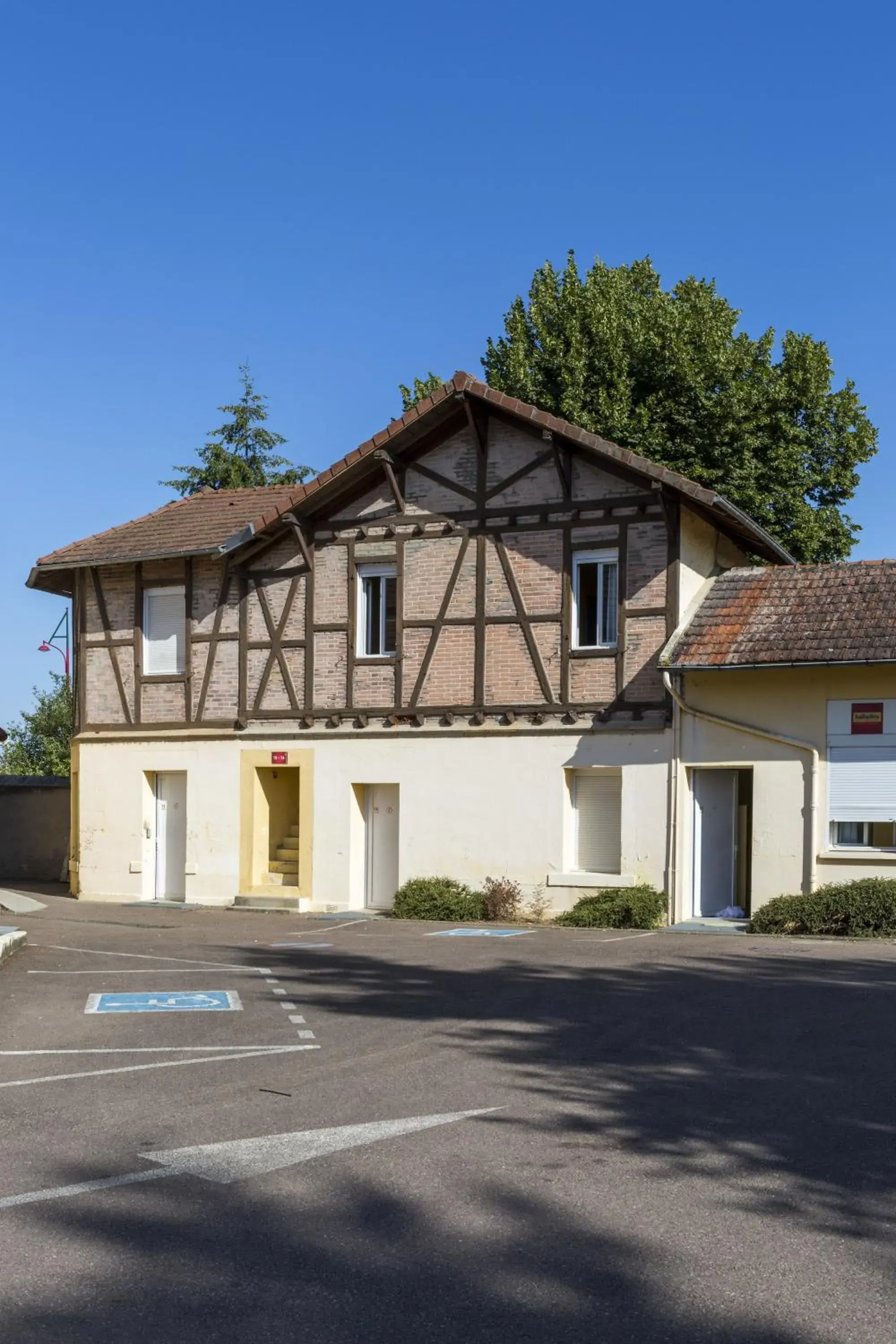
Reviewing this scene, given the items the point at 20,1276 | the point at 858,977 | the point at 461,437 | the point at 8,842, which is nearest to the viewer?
the point at 20,1276

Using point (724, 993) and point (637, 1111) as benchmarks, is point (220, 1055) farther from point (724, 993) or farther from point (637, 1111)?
point (724, 993)

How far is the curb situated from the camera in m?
16.2

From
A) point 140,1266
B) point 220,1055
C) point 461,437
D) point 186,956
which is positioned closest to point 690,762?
point 461,437

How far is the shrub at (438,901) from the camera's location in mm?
22656

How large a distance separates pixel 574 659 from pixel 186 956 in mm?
8035

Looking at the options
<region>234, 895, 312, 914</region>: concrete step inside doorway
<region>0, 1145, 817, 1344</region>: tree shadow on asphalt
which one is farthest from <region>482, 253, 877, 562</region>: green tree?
<region>0, 1145, 817, 1344</region>: tree shadow on asphalt

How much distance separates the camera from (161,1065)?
10.0 metres

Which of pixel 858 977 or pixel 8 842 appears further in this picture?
pixel 8 842

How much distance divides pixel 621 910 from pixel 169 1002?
936 centimetres

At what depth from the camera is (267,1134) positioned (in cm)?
777

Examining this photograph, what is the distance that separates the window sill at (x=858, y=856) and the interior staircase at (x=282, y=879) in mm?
8535

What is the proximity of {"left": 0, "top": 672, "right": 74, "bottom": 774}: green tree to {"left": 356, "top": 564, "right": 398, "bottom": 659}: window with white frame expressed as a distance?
31157mm

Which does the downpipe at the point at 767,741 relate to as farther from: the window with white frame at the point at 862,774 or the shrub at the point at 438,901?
the shrub at the point at 438,901

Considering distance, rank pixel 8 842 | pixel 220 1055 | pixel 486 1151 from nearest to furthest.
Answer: pixel 486 1151 → pixel 220 1055 → pixel 8 842
